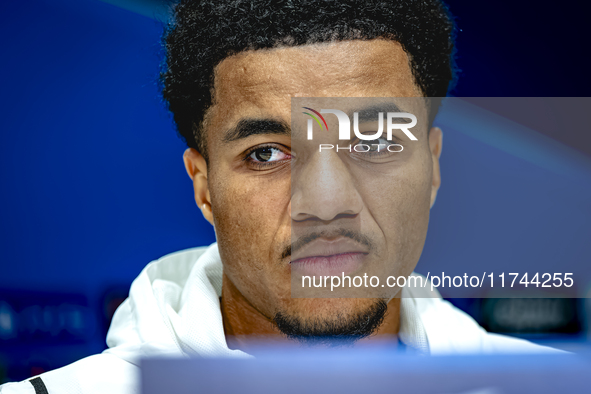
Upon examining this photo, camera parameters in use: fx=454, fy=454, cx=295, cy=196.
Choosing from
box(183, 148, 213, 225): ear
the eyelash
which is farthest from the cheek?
box(183, 148, 213, 225): ear

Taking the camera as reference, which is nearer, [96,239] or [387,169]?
[387,169]

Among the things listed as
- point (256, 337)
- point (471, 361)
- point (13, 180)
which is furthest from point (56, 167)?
point (471, 361)

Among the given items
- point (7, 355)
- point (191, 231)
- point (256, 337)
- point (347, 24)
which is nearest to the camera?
point (347, 24)

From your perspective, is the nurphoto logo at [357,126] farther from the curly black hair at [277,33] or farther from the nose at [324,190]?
the curly black hair at [277,33]

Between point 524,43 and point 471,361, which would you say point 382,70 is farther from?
point 471,361

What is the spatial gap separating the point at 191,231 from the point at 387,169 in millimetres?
749

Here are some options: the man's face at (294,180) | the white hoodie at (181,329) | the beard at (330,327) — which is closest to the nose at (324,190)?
the man's face at (294,180)

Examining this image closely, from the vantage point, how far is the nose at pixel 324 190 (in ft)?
3.96

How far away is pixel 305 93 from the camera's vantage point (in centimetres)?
121

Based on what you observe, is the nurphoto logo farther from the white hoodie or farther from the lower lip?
the white hoodie

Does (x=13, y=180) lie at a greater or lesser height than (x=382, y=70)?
lesser

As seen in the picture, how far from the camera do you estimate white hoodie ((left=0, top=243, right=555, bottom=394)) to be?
1271mm

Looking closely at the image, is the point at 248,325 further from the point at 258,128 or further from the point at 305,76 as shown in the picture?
the point at 305,76

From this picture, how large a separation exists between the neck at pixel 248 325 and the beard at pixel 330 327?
Result: 0.05m
